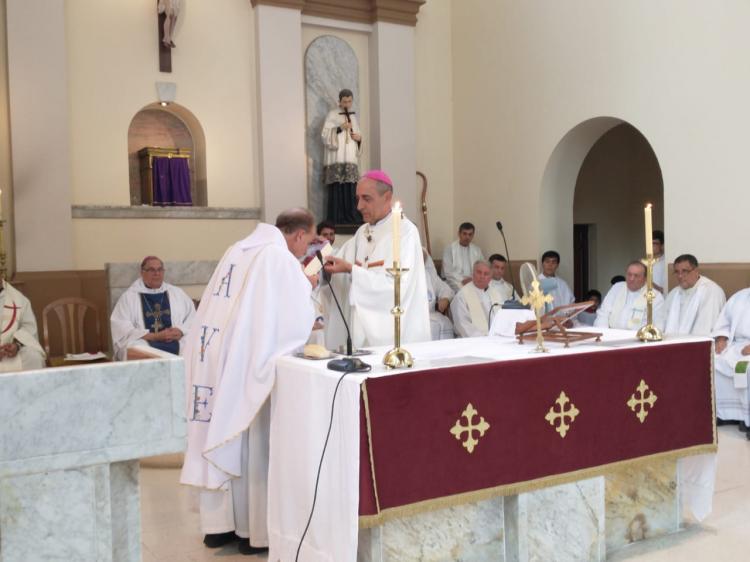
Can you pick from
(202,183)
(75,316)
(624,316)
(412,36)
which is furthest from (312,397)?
(412,36)

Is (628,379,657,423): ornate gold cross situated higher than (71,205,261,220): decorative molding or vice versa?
(71,205,261,220): decorative molding

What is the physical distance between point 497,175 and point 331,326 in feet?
21.2

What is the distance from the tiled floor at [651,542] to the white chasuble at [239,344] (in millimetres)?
390

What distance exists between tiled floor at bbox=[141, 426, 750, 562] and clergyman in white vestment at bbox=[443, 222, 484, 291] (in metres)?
5.33

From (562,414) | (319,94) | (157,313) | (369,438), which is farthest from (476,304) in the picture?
(369,438)

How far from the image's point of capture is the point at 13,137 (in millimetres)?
8062

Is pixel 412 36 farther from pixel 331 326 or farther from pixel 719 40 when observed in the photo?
pixel 331 326

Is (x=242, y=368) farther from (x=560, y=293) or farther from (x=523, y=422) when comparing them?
(x=560, y=293)

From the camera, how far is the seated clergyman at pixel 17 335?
6.25 metres

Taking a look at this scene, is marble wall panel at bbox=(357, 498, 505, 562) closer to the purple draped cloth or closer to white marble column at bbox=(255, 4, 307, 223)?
white marble column at bbox=(255, 4, 307, 223)

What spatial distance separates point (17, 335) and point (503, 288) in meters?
5.36

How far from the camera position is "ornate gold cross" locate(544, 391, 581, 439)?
328 cm

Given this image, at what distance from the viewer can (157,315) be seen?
701 centimetres

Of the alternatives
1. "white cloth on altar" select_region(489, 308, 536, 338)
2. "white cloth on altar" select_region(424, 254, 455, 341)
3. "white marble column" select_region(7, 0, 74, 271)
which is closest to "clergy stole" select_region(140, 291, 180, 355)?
"white marble column" select_region(7, 0, 74, 271)
